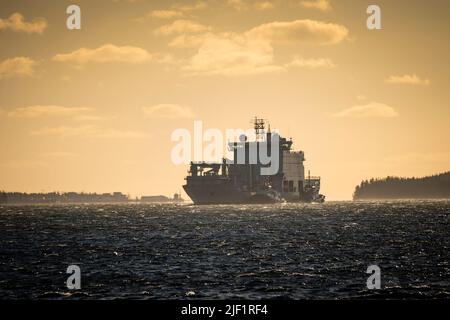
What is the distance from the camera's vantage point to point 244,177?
620 ft

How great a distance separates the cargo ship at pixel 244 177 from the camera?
18062 cm

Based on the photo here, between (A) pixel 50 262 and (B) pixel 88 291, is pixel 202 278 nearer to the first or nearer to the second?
(B) pixel 88 291

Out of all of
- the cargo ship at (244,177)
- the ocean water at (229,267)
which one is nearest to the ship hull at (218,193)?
the cargo ship at (244,177)

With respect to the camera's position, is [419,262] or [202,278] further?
[419,262]

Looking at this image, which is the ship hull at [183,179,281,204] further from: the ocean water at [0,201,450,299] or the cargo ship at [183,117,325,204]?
the ocean water at [0,201,450,299]

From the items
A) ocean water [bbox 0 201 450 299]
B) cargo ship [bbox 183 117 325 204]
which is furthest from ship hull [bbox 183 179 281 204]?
ocean water [bbox 0 201 450 299]

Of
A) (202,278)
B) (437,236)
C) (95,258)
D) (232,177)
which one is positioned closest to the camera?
(202,278)

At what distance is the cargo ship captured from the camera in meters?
181

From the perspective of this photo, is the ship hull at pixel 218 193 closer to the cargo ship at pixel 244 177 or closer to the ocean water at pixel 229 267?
the cargo ship at pixel 244 177

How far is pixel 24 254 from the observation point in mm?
43625

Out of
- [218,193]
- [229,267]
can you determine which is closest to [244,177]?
[218,193]
